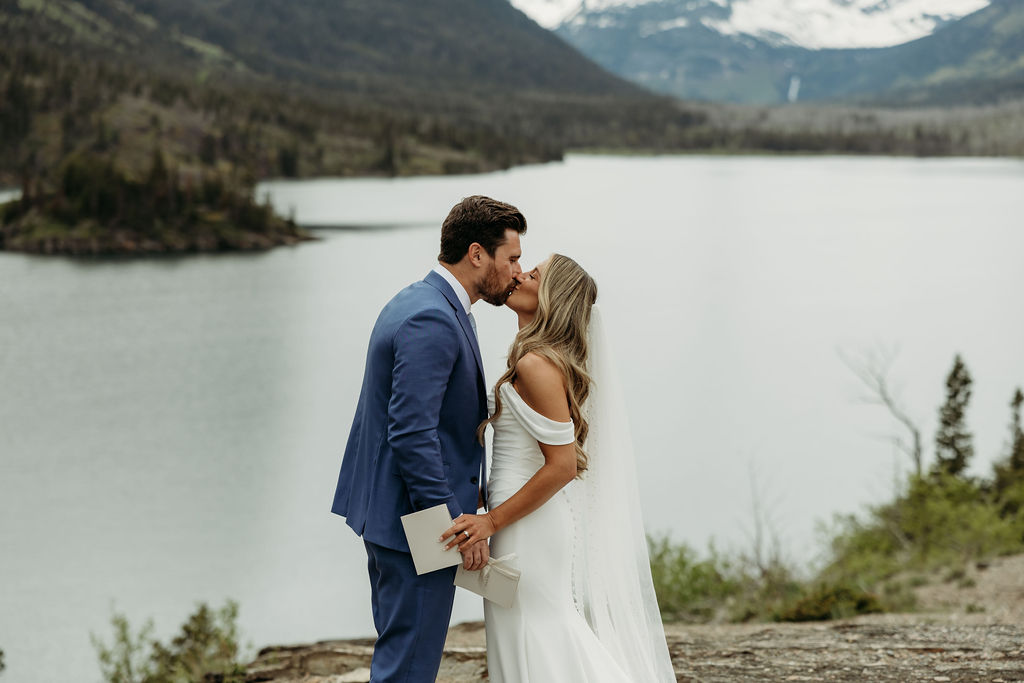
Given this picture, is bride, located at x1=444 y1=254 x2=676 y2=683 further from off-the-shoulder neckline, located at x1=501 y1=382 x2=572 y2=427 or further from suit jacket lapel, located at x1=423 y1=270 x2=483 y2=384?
suit jacket lapel, located at x1=423 y1=270 x2=483 y2=384

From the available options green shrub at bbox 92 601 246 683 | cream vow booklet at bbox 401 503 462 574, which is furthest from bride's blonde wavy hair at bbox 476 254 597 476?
green shrub at bbox 92 601 246 683

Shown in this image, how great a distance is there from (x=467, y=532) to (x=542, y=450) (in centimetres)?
47

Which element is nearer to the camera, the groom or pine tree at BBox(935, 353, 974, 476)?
the groom

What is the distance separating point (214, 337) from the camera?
39781mm

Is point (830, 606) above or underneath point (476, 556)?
underneath

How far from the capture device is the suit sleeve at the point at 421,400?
361cm

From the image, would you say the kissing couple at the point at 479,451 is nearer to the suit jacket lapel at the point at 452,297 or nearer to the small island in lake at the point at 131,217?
the suit jacket lapel at the point at 452,297

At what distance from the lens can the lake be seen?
1920 cm

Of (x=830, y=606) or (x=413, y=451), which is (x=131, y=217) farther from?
(x=413, y=451)

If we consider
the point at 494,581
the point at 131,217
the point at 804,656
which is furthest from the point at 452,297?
the point at 131,217

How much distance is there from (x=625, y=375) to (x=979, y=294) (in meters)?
24.8

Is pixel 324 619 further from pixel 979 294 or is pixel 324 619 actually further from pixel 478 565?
pixel 979 294

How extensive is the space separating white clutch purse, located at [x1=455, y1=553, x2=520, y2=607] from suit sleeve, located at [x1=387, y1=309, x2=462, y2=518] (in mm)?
371

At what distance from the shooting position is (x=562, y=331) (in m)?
3.98
